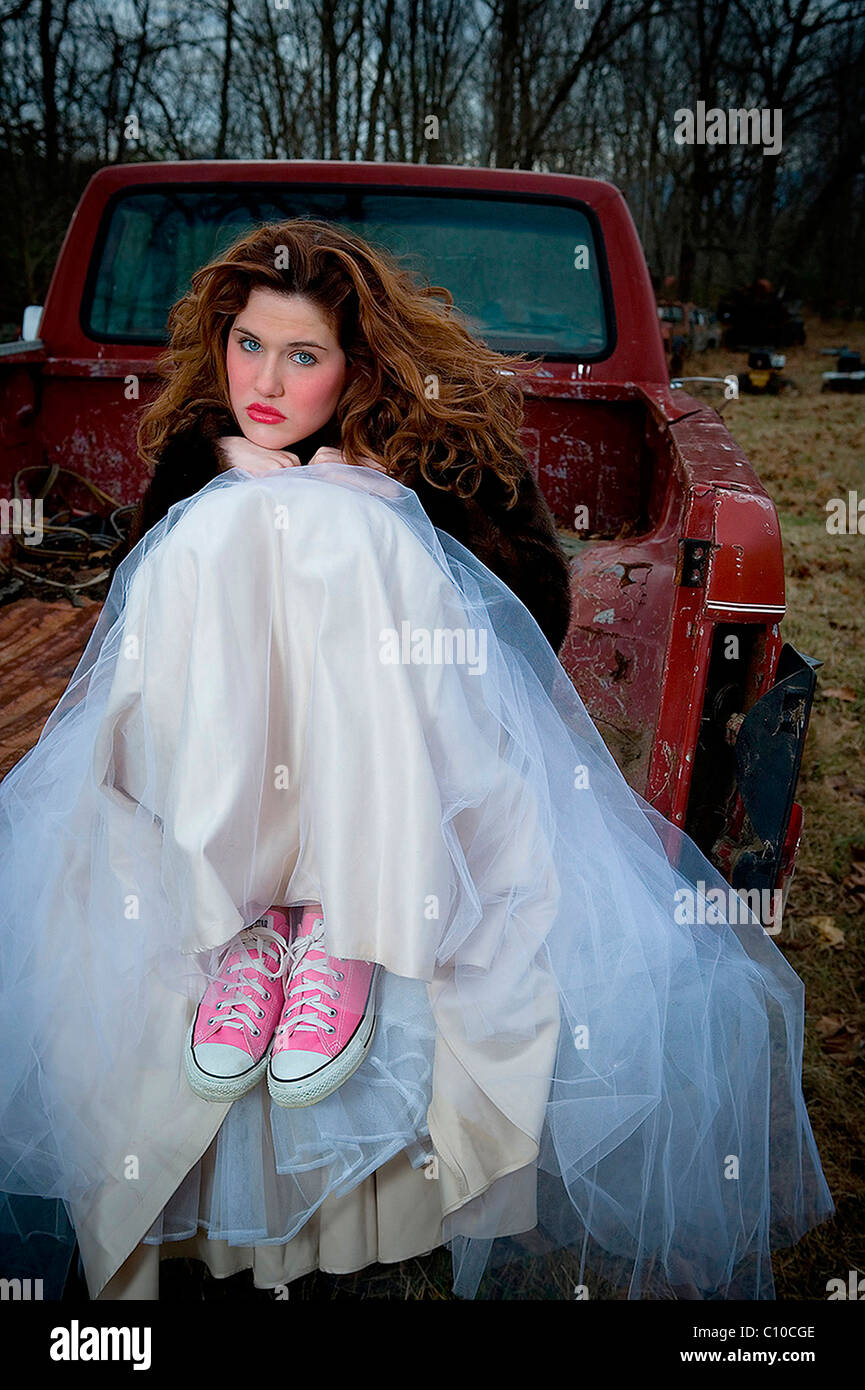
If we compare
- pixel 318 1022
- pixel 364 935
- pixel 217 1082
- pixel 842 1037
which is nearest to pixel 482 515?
pixel 364 935

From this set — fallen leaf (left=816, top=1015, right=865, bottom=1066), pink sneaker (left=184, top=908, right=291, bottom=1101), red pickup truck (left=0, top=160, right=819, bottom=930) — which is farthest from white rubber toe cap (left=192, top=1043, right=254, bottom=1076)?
red pickup truck (left=0, top=160, right=819, bottom=930)

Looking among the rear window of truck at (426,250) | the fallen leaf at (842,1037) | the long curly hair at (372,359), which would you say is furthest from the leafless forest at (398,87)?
the fallen leaf at (842,1037)

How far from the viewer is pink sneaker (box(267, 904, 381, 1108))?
1.22 m

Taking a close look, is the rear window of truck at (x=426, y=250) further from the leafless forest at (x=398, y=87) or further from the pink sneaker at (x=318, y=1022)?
the leafless forest at (x=398, y=87)

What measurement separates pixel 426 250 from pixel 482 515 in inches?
63.9

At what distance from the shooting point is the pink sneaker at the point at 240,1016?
1.22 meters

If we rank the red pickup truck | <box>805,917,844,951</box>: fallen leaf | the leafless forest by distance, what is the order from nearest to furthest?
1. <box>805,917,844,951</box>: fallen leaf
2. the red pickup truck
3. the leafless forest

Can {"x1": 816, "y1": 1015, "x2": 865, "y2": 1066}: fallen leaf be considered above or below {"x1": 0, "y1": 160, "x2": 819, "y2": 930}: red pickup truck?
below

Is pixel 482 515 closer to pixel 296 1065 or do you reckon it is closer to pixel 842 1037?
pixel 296 1065

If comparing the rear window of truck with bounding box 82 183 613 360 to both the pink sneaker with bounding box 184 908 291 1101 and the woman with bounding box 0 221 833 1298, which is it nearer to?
the woman with bounding box 0 221 833 1298

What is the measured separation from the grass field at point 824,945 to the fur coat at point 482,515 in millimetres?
1027

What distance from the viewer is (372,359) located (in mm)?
1519

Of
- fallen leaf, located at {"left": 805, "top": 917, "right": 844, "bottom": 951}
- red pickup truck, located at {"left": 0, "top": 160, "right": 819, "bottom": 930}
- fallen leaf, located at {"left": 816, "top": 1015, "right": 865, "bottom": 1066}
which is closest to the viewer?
fallen leaf, located at {"left": 816, "top": 1015, "right": 865, "bottom": 1066}

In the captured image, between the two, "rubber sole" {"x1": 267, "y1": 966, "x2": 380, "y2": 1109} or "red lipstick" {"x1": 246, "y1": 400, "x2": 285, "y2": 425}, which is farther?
"red lipstick" {"x1": 246, "y1": 400, "x2": 285, "y2": 425}
